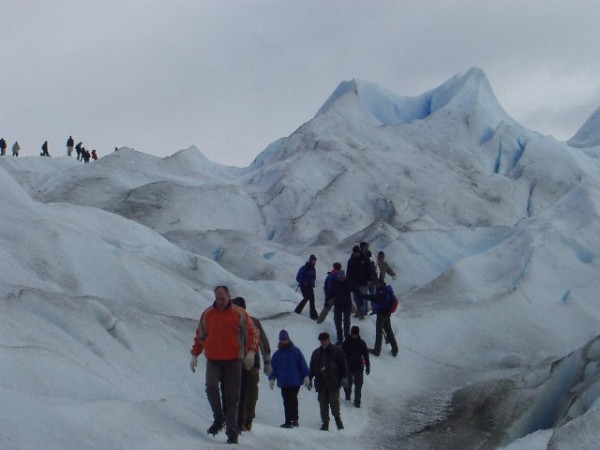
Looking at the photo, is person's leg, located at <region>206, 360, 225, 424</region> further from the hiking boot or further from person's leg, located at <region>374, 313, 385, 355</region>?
person's leg, located at <region>374, 313, 385, 355</region>

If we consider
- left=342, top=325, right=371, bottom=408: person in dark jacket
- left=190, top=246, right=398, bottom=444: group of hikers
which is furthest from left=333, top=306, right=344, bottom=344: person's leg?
left=342, top=325, right=371, bottom=408: person in dark jacket

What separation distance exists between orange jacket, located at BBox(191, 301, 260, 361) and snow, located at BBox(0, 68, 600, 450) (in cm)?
93

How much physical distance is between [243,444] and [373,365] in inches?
362

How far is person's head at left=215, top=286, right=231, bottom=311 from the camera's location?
30.2 ft

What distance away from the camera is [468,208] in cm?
4488

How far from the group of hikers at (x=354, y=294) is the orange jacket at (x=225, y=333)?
8041 millimetres

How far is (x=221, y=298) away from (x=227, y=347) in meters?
0.54

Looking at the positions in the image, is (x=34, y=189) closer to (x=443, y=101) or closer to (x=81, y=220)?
(x=81, y=220)

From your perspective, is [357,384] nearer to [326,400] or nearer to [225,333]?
[326,400]

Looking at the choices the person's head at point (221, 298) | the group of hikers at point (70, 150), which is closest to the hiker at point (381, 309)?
the person's head at point (221, 298)

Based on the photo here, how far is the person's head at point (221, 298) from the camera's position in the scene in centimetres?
921

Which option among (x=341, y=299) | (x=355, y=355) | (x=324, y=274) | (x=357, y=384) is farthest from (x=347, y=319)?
(x=324, y=274)

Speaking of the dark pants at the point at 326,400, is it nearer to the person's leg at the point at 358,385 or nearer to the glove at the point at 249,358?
the person's leg at the point at 358,385

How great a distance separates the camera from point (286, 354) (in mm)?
12133
